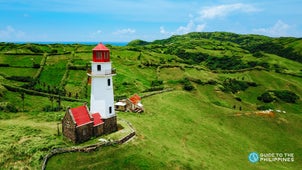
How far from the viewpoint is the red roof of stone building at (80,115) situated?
35.1 meters

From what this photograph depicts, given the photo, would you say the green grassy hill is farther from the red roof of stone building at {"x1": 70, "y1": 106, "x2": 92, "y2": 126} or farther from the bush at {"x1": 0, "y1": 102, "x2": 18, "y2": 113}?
the red roof of stone building at {"x1": 70, "y1": 106, "x2": 92, "y2": 126}

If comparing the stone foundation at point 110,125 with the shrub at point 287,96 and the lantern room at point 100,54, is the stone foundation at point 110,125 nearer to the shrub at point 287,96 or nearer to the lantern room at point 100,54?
the lantern room at point 100,54

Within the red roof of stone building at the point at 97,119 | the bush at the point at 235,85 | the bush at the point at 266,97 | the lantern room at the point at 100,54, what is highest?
the lantern room at the point at 100,54

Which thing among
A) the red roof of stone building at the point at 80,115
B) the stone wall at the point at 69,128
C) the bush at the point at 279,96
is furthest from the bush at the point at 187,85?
the stone wall at the point at 69,128

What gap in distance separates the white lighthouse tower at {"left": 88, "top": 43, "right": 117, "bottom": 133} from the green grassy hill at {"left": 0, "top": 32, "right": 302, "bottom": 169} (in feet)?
17.8

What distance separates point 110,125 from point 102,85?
6.15 meters

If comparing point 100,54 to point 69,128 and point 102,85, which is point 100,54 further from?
point 69,128

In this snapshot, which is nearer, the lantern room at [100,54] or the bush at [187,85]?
the lantern room at [100,54]

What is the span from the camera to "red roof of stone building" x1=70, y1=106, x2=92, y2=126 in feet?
115

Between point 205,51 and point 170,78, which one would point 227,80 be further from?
point 205,51

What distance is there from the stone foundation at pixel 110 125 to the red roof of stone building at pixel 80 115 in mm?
3010

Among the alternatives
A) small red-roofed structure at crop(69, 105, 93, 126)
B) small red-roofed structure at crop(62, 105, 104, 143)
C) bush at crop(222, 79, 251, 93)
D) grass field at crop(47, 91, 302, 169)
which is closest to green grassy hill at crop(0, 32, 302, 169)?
grass field at crop(47, 91, 302, 169)

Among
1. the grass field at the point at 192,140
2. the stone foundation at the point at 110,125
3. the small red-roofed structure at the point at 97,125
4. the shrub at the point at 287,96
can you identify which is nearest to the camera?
the grass field at the point at 192,140

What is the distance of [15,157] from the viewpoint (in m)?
32.2
